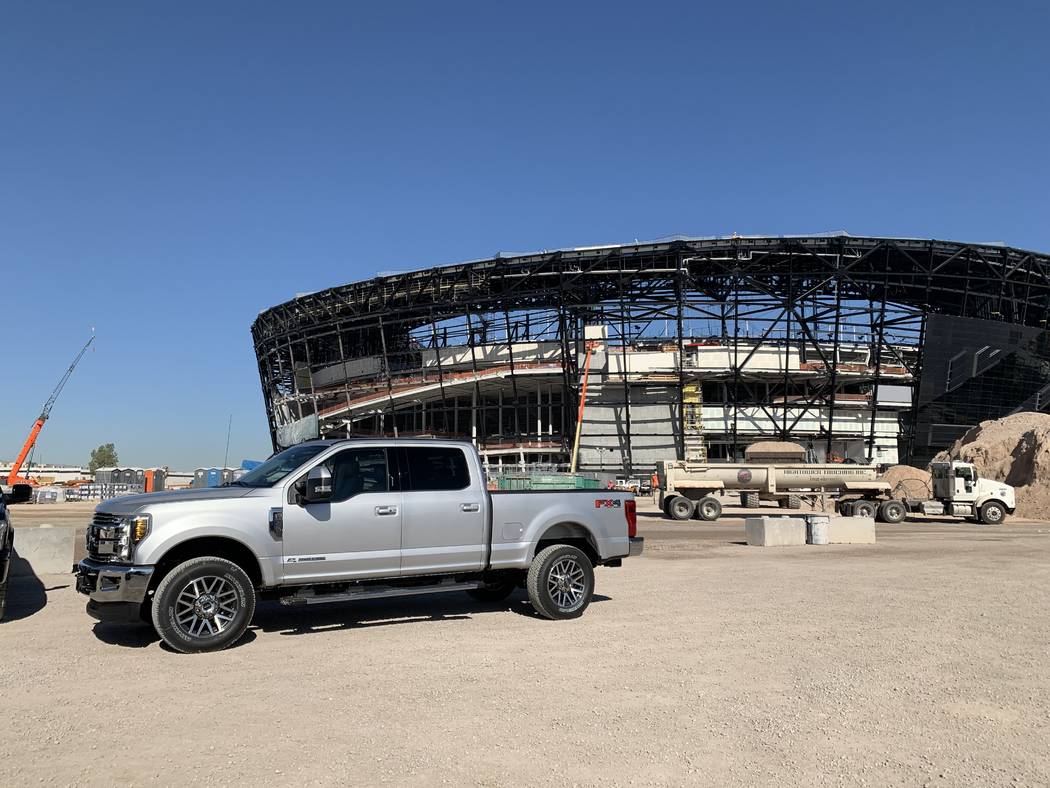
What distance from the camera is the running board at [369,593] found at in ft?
27.0

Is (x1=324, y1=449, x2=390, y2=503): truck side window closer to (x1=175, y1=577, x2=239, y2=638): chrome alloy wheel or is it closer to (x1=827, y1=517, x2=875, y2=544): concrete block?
(x1=175, y1=577, x2=239, y2=638): chrome alloy wheel

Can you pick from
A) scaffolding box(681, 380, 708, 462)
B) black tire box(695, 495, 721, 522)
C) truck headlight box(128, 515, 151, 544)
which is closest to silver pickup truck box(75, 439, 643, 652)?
truck headlight box(128, 515, 151, 544)

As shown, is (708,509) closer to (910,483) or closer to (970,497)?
(970,497)

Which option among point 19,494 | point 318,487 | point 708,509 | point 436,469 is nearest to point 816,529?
Answer: point 708,509

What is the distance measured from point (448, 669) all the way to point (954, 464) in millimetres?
35775

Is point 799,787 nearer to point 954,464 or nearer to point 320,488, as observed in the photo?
point 320,488

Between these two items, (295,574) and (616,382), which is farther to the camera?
(616,382)

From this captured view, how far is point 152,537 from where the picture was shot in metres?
7.66

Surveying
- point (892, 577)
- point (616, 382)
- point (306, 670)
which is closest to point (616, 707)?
point (306, 670)

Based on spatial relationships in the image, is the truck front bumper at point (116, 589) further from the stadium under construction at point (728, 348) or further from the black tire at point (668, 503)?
the stadium under construction at point (728, 348)

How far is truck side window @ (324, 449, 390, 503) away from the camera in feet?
28.5

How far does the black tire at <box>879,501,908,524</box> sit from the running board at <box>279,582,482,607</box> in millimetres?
31263

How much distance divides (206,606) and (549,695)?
146 inches

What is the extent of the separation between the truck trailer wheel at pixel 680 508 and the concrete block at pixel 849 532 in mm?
A: 13582
